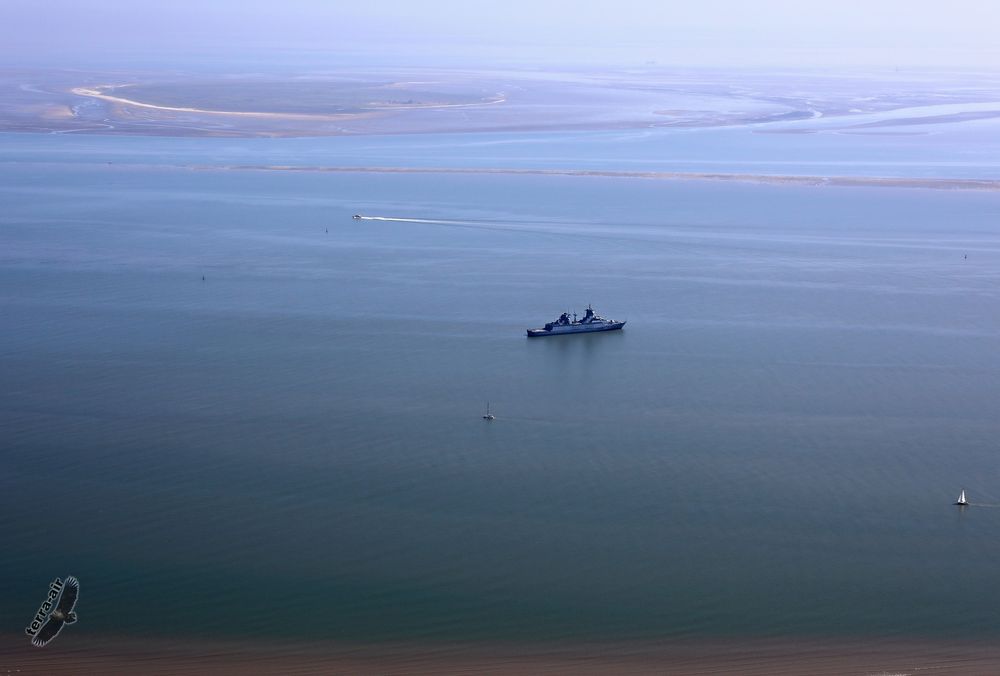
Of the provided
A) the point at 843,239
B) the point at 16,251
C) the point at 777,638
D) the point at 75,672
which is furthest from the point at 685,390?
the point at 16,251

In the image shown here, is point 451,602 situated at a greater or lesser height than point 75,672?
greater

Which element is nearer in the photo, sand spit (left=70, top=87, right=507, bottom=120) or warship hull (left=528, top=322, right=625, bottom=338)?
warship hull (left=528, top=322, right=625, bottom=338)

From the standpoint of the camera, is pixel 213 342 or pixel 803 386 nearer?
pixel 803 386

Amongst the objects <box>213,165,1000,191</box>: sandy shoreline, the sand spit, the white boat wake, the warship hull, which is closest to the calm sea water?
the warship hull

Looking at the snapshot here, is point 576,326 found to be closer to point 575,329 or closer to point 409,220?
point 575,329

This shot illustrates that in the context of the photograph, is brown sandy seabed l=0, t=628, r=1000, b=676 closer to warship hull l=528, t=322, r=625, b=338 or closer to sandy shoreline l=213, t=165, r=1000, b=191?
warship hull l=528, t=322, r=625, b=338

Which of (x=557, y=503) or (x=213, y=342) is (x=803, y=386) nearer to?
(x=557, y=503)

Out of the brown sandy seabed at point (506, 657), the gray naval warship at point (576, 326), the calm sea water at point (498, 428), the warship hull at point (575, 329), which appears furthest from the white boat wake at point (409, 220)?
the brown sandy seabed at point (506, 657)

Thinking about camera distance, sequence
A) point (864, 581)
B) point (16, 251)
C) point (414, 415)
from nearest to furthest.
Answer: point (864, 581), point (414, 415), point (16, 251)
